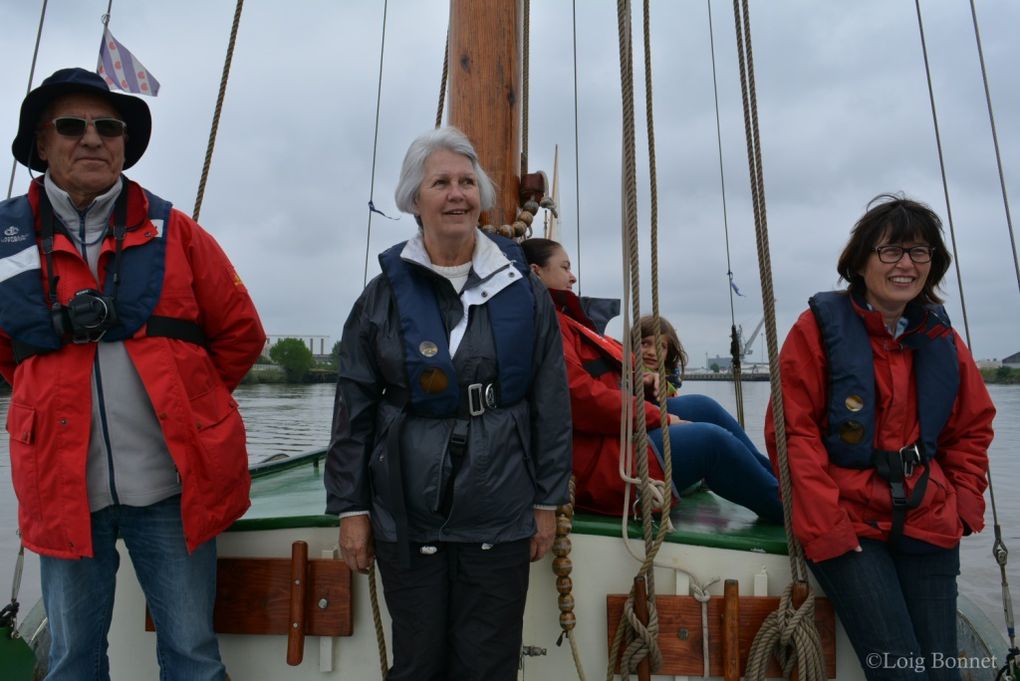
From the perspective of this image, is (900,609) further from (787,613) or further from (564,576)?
(564,576)

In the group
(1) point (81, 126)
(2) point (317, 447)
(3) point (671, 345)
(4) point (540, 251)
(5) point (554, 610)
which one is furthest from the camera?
(2) point (317, 447)

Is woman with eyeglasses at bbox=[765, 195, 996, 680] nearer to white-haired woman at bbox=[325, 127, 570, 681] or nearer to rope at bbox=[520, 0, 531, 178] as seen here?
white-haired woman at bbox=[325, 127, 570, 681]

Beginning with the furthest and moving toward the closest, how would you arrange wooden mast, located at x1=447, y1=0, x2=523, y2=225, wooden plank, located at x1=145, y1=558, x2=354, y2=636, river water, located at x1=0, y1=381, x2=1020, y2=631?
river water, located at x1=0, y1=381, x2=1020, y2=631 < wooden mast, located at x1=447, y1=0, x2=523, y2=225 < wooden plank, located at x1=145, y1=558, x2=354, y2=636

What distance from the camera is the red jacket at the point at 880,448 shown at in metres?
2.06

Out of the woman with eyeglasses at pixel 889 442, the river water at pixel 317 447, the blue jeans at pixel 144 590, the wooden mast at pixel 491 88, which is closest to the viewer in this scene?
the blue jeans at pixel 144 590

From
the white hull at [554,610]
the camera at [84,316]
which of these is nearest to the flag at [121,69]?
the camera at [84,316]

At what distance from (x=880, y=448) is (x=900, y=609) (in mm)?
438

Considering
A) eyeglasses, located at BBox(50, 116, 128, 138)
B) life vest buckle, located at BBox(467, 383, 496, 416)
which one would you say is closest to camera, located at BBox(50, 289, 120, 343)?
eyeglasses, located at BBox(50, 116, 128, 138)

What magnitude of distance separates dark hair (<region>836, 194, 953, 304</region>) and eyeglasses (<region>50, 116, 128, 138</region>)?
6.92 ft

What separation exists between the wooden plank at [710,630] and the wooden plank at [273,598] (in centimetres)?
98

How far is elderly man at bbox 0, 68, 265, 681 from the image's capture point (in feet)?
6.17

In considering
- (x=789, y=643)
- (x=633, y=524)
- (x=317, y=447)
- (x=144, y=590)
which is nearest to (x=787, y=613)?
(x=789, y=643)

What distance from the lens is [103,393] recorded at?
1918mm

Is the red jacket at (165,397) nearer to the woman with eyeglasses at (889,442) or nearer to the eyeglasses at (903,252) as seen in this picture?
the woman with eyeglasses at (889,442)
